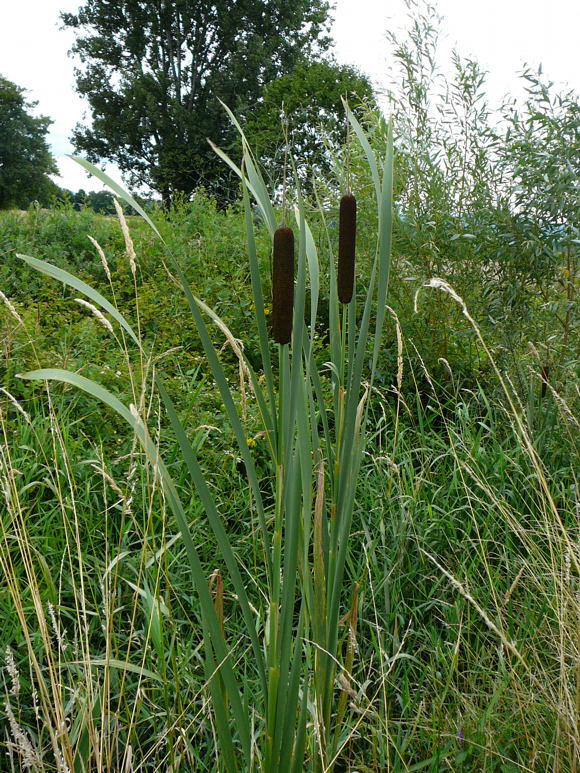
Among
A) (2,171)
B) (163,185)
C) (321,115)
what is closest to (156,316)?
(321,115)

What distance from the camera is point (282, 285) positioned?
90cm

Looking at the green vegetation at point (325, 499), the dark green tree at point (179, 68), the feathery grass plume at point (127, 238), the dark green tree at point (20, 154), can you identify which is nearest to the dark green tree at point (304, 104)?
the dark green tree at point (179, 68)

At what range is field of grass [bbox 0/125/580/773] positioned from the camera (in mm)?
1410

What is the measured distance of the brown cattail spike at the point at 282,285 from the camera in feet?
2.95

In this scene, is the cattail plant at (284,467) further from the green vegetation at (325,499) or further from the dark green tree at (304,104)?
the dark green tree at (304,104)

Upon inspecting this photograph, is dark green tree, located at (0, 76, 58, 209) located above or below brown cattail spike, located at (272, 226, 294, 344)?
above

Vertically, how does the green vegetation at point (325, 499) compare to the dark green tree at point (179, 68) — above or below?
below

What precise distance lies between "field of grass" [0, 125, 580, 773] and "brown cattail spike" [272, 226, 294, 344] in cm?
15

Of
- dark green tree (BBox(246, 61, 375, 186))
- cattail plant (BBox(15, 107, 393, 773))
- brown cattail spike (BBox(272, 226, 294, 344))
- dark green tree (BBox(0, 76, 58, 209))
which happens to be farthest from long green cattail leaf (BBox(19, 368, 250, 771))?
dark green tree (BBox(0, 76, 58, 209))

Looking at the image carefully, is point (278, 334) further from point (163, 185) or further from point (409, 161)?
point (163, 185)

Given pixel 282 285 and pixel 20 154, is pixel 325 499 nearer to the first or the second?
pixel 282 285

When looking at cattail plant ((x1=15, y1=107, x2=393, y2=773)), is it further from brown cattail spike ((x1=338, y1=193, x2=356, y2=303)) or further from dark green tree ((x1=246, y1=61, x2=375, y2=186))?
dark green tree ((x1=246, y1=61, x2=375, y2=186))

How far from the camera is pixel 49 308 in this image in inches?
188

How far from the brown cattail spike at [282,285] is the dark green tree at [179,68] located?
767 inches
